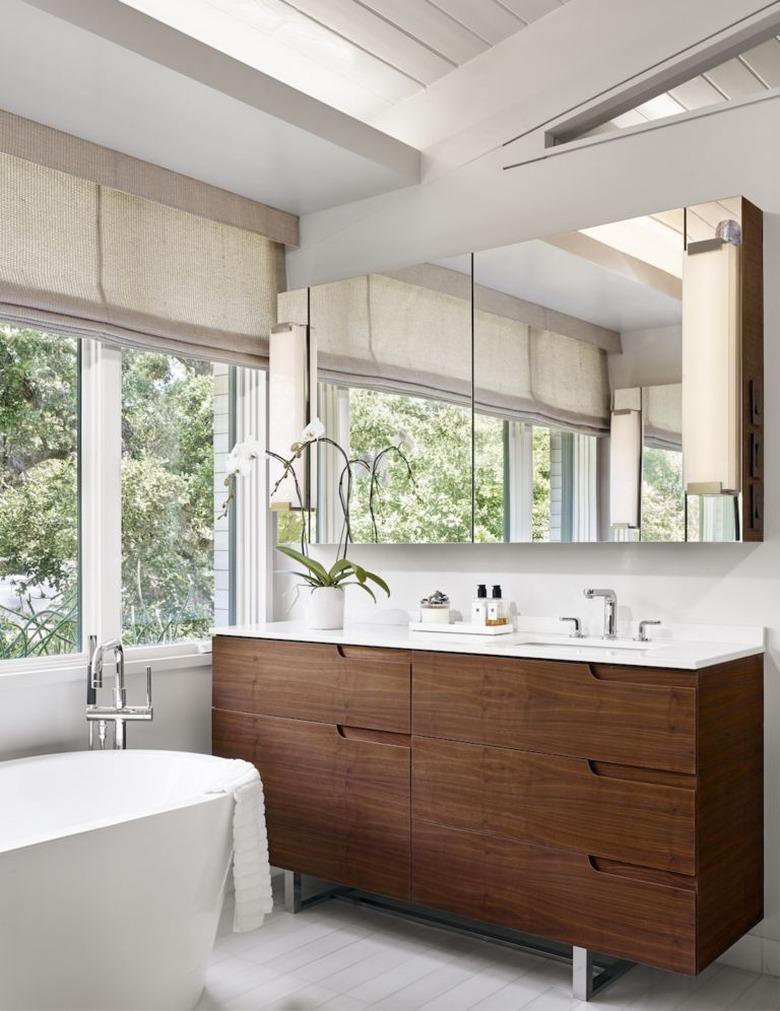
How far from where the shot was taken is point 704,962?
232cm

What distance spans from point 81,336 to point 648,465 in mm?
1778

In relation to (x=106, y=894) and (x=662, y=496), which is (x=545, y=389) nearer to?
(x=662, y=496)

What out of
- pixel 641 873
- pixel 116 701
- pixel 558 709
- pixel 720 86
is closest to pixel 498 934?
pixel 641 873

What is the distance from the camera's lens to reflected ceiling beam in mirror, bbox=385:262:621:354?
2889mm

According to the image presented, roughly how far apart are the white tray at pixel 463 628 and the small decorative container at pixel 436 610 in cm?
3

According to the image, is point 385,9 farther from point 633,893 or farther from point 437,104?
point 633,893

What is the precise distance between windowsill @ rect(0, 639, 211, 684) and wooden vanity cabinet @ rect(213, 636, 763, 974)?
1.26ft

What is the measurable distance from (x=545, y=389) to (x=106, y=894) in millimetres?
1832

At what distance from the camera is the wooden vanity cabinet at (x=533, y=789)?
233 centimetres

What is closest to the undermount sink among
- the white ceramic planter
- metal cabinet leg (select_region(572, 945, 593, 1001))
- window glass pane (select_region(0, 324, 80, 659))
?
the white ceramic planter

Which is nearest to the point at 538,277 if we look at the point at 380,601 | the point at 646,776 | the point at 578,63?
the point at 578,63

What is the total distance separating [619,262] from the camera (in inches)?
112

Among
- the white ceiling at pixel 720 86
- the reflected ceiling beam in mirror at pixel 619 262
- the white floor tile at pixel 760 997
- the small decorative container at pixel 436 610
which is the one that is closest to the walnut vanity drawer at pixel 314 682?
the small decorative container at pixel 436 610

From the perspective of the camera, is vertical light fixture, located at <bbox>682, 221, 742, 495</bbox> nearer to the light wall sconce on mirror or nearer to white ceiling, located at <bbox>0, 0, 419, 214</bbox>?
the light wall sconce on mirror
